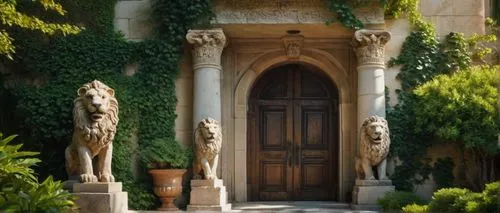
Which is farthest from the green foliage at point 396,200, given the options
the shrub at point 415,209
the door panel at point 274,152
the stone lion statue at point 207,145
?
the door panel at point 274,152

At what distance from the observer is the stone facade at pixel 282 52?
12023 mm

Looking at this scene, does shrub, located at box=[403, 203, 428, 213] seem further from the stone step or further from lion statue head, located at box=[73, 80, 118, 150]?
lion statue head, located at box=[73, 80, 118, 150]

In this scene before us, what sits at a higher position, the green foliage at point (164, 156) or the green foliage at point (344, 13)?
the green foliage at point (344, 13)

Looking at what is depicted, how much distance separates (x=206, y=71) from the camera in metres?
12.0

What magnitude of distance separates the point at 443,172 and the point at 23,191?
7.21m

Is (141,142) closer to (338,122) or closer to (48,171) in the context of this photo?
(48,171)

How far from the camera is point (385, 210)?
10.6 metres

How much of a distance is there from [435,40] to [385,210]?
3623 millimetres

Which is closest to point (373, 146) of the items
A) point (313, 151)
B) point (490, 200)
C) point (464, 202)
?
point (313, 151)

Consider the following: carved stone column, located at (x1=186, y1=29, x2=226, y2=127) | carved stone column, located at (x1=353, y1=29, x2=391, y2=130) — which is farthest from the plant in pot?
carved stone column, located at (x1=353, y1=29, x2=391, y2=130)

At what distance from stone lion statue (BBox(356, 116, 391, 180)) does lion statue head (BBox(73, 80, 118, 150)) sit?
13.3 ft

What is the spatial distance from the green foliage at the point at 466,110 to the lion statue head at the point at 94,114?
5155 millimetres

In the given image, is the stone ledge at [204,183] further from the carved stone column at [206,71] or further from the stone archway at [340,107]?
the stone archway at [340,107]

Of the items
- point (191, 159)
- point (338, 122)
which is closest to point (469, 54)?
point (338, 122)
